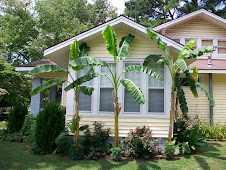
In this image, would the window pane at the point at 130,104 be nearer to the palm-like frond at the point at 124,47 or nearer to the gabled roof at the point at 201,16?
the palm-like frond at the point at 124,47

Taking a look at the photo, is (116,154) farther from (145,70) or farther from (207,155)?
(207,155)

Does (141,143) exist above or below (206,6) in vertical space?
below

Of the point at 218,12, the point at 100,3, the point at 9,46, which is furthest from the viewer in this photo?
the point at 100,3

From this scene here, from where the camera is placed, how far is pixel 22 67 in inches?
400

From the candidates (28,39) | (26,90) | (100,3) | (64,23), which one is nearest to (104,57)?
(26,90)

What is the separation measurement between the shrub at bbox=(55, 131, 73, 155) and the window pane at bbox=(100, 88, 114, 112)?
169 centimetres

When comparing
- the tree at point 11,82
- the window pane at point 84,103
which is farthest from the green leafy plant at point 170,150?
the tree at point 11,82

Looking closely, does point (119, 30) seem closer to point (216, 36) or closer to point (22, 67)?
point (22, 67)

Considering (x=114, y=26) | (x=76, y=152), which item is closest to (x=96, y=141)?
(x=76, y=152)

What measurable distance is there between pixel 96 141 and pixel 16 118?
5594mm

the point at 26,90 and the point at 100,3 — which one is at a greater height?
the point at 100,3

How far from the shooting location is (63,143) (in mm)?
6809

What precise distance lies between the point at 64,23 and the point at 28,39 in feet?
17.1

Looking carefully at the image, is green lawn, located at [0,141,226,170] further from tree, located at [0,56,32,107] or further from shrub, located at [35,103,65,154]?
tree, located at [0,56,32,107]
